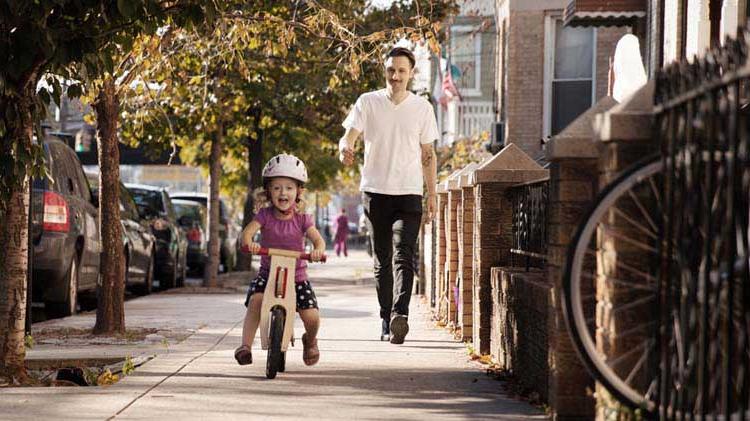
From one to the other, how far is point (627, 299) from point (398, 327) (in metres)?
4.72

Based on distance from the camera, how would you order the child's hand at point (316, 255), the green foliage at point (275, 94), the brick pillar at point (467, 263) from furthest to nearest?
Answer: the green foliage at point (275, 94)
the brick pillar at point (467, 263)
the child's hand at point (316, 255)

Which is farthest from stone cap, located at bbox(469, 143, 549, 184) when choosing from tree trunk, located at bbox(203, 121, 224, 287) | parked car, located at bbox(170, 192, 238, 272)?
parked car, located at bbox(170, 192, 238, 272)

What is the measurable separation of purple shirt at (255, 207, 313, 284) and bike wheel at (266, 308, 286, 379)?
35 cm

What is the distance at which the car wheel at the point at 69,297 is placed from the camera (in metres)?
14.1

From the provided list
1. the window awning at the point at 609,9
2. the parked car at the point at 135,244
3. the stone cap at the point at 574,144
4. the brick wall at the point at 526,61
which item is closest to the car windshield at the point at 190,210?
the brick wall at the point at 526,61

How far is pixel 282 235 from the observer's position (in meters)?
8.25

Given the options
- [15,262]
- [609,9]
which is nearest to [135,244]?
[609,9]

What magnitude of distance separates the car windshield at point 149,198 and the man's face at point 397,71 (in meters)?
13.4

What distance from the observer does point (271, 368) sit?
308 inches

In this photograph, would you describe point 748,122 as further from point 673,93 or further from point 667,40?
point 667,40

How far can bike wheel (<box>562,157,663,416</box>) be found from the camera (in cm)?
512

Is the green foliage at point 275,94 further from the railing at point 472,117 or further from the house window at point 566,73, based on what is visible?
the railing at point 472,117

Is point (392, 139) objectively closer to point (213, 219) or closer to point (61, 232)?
point (61, 232)

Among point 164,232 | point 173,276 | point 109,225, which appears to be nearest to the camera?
point 109,225
